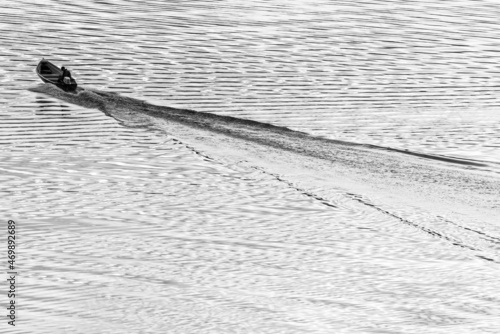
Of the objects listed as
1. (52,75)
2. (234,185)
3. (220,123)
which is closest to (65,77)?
(52,75)

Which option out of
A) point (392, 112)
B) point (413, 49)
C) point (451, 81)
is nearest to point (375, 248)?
point (392, 112)

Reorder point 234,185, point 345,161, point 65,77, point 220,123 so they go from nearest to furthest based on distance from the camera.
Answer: point 234,185, point 345,161, point 220,123, point 65,77

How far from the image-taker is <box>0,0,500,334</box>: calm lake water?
18422 millimetres

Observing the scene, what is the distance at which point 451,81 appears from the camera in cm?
3928

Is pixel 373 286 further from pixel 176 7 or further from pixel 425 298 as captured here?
pixel 176 7

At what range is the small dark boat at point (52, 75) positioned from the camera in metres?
36.3

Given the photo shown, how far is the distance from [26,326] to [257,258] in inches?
219

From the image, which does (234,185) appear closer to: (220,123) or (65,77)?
(220,123)

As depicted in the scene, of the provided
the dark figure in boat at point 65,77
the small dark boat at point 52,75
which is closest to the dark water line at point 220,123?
→ the small dark boat at point 52,75

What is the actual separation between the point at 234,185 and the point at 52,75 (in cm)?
1334

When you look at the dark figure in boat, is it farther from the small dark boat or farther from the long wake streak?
the long wake streak

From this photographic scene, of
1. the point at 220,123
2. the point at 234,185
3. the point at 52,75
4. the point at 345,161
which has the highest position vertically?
the point at 52,75

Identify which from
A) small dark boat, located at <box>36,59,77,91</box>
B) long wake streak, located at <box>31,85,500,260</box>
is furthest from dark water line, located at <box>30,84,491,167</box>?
small dark boat, located at <box>36,59,77,91</box>

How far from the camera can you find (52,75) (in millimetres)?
37188
